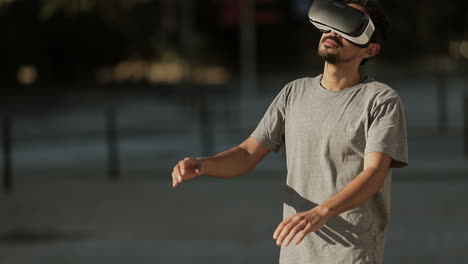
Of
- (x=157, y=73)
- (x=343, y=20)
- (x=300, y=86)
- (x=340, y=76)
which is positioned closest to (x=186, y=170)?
(x=300, y=86)

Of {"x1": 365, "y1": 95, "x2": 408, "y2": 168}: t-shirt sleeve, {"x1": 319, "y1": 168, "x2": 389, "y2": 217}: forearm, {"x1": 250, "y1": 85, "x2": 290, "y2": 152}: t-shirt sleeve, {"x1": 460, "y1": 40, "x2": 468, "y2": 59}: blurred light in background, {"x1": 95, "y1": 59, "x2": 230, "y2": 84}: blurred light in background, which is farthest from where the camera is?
{"x1": 460, "y1": 40, "x2": 468, "y2": 59}: blurred light in background

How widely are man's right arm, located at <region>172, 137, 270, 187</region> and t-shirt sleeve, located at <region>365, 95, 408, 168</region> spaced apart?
50cm

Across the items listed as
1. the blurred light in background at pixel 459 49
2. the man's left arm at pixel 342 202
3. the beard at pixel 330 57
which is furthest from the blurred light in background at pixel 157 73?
the man's left arm at pixel 342 202

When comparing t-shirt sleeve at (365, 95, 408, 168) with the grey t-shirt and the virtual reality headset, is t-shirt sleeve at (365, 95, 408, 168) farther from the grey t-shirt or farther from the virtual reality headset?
the virtual reality headset

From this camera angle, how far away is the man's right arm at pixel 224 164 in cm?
338

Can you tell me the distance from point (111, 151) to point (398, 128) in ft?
37.1

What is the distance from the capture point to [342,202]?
309 centimetres

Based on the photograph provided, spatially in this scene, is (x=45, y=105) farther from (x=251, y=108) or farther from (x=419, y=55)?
(x=419, y=55)

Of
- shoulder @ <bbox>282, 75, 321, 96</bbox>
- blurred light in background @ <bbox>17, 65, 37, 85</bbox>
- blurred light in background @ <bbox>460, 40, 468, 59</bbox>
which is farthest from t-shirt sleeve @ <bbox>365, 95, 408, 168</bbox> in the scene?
blurred light in background @ <bbox>460, 40, 468, 59</bbox>

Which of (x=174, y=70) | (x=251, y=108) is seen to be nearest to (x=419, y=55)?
(x=174, y=70)

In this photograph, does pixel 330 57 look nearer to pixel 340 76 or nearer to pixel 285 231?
pixel 340 76

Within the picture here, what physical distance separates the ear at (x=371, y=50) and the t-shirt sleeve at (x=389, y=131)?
0.18 m

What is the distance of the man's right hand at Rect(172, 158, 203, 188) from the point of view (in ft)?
11.0

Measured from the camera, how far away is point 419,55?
61375 mm
